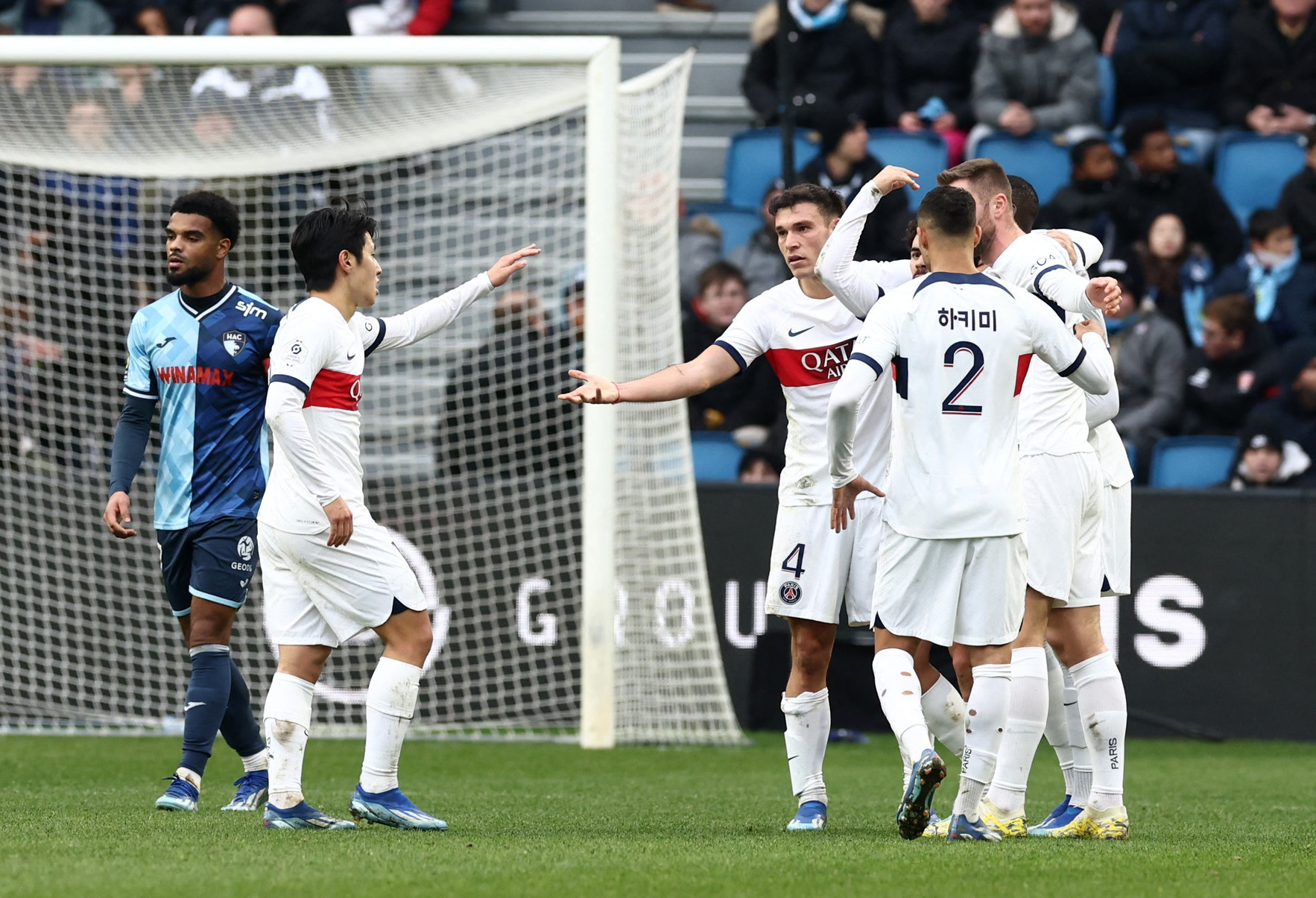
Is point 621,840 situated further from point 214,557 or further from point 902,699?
point 214,557

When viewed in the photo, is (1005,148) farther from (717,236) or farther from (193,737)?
(193,737)

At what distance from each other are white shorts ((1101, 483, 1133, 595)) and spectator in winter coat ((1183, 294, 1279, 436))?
552 cm

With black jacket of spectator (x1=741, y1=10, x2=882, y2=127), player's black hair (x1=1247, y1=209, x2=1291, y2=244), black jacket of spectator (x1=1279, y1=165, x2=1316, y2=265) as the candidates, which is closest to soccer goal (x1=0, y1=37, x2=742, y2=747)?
black jacket of spectator (x1=741, y1=10, x2=882, y2=127)

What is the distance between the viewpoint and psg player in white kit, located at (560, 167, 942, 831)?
5785 mm

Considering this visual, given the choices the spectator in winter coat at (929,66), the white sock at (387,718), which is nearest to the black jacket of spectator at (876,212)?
the spectator in winter coat at (929,66)

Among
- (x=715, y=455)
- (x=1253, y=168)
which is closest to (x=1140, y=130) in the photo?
(x=1253, y=168)

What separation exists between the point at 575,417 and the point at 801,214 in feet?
16.2

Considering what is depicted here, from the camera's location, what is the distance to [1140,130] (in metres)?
11.9

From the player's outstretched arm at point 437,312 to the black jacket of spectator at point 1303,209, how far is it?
7.85m

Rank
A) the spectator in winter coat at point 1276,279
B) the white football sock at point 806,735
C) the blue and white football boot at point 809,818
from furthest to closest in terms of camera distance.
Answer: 1. the spectator in winter coat at point 1276,279
2. the white football sock at point 806,735
3. the blue and white football boot at point 809,818

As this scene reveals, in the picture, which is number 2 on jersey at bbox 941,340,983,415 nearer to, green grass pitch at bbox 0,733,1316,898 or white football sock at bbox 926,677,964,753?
white football sock at bbox 926,677,964,753

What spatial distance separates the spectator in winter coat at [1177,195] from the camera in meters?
11.8

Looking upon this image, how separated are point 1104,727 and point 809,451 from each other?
4.46 ft

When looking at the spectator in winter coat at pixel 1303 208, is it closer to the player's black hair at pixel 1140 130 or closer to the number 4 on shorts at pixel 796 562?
the player's black hair at pixel 1140 130
